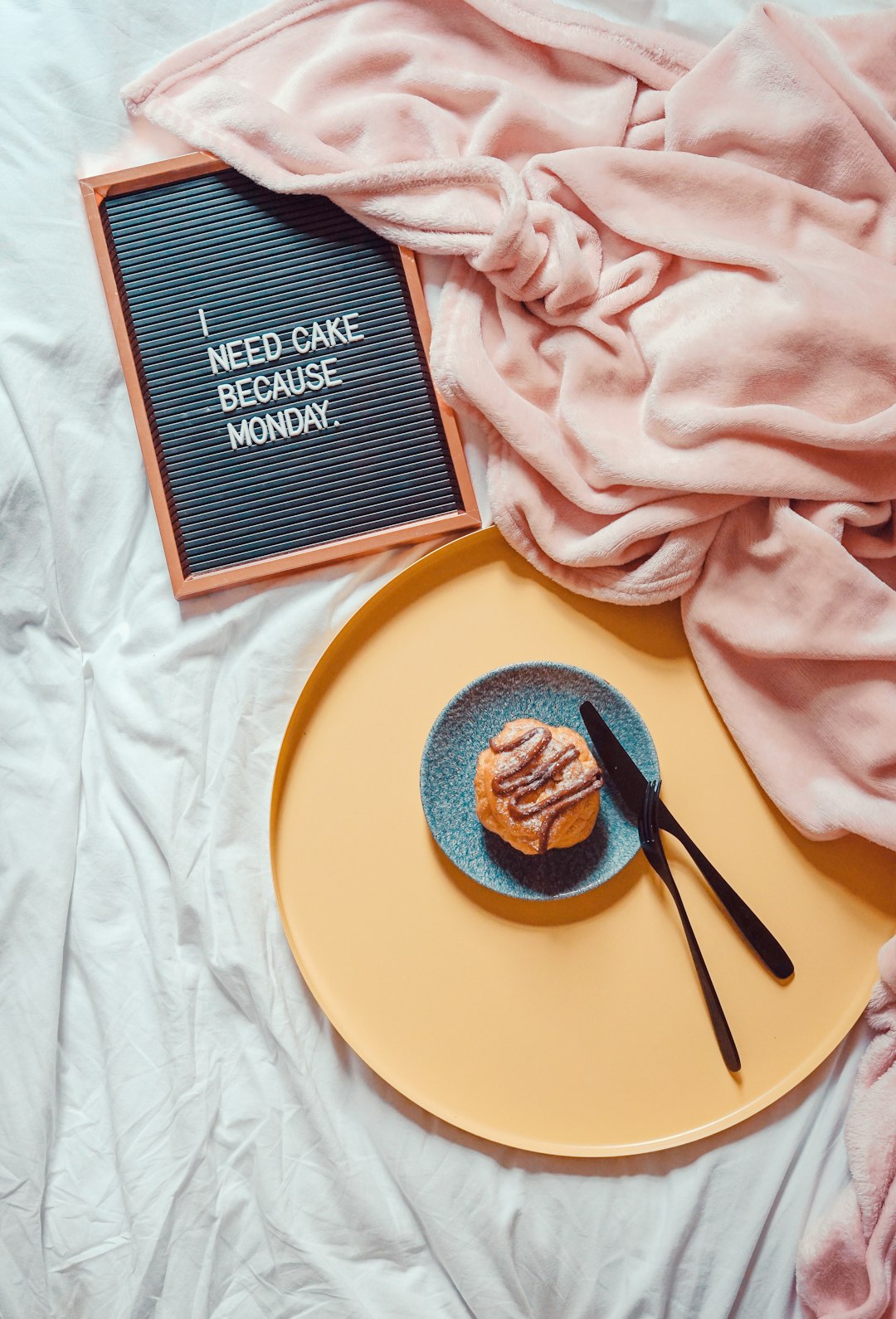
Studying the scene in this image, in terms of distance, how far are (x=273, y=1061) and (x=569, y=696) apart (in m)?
0.52

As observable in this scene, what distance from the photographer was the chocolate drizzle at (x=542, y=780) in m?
0.84

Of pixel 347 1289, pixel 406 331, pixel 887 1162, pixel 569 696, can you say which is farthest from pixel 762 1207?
pixel 406 331

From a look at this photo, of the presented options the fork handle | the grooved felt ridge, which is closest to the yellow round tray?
the fork handle

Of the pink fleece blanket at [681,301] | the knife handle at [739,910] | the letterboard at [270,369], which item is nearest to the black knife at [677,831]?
the knife handle at [739,910]

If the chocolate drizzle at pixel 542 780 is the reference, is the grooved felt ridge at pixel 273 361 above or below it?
above

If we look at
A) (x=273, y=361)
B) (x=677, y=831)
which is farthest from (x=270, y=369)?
(x=677, y=831)

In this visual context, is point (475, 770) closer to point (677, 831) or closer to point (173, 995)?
point (677, 831)

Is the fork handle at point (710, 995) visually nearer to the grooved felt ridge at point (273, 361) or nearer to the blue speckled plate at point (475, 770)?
the blue speckled plate at point (475, 770)

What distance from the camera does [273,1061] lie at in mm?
980

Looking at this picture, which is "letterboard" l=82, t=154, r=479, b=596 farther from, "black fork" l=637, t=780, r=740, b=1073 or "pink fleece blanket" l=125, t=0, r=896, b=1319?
"black fork" l=637, t=780, r=740, b=1073

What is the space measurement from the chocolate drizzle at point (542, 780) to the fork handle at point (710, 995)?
14 cm

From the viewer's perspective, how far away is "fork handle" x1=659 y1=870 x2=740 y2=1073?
885 mm

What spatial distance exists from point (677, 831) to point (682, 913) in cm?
8

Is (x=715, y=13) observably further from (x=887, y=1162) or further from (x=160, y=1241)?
(x=160, y=1241)
